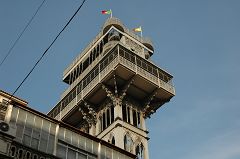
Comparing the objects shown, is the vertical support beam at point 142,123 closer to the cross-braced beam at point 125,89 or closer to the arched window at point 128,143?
the cross-braced beam at point 125,89

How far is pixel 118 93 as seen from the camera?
44.7 metres

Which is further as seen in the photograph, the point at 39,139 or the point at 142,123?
the point at 142,123

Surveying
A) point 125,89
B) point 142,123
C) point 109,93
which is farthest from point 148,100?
point 109,93

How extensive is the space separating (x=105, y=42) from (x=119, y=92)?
8.55 m

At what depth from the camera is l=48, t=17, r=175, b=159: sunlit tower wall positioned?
139 ft

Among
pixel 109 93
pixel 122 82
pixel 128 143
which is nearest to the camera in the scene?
pixel 128 143

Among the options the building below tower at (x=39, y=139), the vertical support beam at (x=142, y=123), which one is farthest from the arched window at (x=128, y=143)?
the building below tower at (x=39, y=139)

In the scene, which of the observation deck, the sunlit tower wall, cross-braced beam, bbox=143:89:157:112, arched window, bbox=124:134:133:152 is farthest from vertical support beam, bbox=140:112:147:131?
arched window, bbox=124:134:133:152

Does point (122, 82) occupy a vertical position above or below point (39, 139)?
above

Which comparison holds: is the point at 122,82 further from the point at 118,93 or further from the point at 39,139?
the point at 39,139

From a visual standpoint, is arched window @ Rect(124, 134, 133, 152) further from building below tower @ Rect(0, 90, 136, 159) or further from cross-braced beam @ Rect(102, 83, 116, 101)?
building below tower @ Rect(0, 90, 136, 159)

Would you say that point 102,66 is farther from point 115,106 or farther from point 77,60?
point 77,60

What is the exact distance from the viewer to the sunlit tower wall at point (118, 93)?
42344 millimetres

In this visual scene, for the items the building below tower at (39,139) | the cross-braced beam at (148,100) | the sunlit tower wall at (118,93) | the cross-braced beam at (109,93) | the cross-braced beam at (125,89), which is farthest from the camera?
the cross-braced beam at (148,100)
